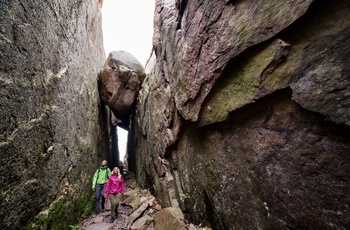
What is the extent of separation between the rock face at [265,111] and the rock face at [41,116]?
13.1 ft

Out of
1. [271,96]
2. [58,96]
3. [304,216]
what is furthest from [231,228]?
[58,96]

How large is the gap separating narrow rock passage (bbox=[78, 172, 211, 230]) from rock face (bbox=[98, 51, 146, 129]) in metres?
7.32

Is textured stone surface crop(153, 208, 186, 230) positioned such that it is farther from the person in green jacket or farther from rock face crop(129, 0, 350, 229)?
the person in green jacket

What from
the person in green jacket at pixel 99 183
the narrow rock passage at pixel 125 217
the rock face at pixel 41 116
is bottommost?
the narrow rock passage at pixel 125 217

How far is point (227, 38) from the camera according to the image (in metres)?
4.38

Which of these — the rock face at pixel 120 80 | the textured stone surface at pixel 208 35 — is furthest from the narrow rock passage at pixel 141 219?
the rock face at pixel 120 80

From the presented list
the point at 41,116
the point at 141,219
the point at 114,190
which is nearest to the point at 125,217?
the point at 141,219

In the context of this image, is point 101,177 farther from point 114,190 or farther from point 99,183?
point 114,190

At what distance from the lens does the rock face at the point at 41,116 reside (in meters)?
3.95

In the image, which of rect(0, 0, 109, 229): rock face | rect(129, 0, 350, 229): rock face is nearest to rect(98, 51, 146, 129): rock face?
rect(0, 0, 109, 229): rock face

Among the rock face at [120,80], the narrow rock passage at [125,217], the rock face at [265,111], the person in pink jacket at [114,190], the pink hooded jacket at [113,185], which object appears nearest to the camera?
the rock face at [265,111]

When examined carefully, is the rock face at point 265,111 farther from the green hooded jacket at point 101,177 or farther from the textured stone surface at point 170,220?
the green hooded jacket at point 101,177

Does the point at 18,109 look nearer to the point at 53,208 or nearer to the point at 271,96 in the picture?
A: the point at 53,208

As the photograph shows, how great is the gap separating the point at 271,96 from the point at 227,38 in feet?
5.62
